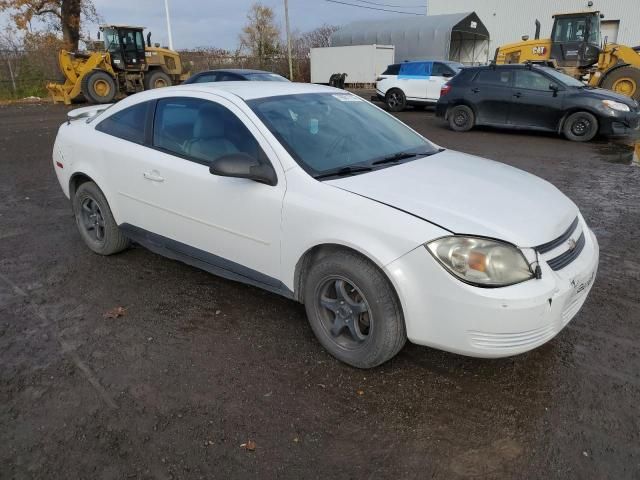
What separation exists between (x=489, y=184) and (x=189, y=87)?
2.36 meters

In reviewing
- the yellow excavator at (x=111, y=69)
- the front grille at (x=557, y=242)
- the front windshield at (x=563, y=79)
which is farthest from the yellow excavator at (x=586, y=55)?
the yellow excavator at (x=111, y=69)

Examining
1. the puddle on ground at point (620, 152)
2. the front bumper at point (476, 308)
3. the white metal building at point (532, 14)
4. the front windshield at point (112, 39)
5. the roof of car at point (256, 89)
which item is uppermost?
the white metal building at point (532, 14)

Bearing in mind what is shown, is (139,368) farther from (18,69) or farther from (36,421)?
(18,69)

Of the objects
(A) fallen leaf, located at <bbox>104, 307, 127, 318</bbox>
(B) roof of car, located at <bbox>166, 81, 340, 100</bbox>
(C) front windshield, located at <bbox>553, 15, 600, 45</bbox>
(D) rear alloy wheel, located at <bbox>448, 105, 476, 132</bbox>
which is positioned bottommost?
(A) fallen leaf, located at <bbox>104, 307, 127, 318</bbox>

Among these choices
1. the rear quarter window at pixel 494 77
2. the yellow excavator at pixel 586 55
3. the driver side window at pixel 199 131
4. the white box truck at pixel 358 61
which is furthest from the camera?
the white box truck at pixel 358 61


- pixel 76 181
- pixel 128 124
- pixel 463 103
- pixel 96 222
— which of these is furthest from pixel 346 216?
pixel 463 103

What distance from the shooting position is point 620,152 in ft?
32.7

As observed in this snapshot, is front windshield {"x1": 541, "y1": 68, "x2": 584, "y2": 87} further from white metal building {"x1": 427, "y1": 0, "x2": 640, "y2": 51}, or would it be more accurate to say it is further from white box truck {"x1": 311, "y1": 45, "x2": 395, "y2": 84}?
white metal building {"x1": 427, "y1": 0, "x2": 640, "y2": 51}

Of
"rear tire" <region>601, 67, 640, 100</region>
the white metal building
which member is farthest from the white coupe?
the white metal building

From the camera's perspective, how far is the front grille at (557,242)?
2631mm

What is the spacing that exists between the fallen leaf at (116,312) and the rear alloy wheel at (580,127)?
1043 centimetres

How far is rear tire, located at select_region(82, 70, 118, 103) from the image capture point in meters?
19.0

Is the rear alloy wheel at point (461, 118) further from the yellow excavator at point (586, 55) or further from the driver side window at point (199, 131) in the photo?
the driver side window at point (199, 131)

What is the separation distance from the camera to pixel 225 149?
136 inches
